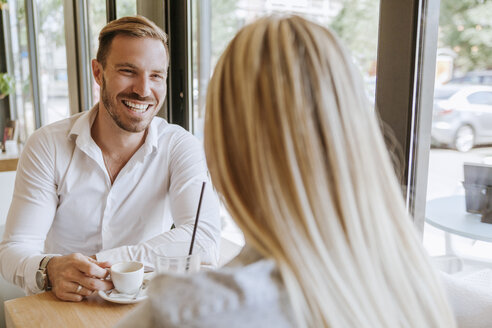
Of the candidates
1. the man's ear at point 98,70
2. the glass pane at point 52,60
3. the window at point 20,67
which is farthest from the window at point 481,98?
the window at point 20,67

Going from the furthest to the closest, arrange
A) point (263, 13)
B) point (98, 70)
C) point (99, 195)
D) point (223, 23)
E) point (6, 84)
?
point (6, 84), point (223, 23), point (98, 70), point (99, 195), point (263, 13)

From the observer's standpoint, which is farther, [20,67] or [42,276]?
[20,67]

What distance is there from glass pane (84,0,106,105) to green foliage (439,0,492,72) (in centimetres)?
208

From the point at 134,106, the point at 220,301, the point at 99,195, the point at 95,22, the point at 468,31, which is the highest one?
the point at 95,22

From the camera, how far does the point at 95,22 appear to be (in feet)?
9.58

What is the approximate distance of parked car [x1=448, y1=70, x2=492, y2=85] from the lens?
3.42 ft

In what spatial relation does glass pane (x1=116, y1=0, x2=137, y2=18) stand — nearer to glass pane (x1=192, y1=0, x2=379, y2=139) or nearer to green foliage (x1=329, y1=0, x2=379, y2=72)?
glass pane (x1=192, y1=0, x2=379, y2=139)

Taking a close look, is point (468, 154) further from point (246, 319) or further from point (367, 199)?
point (246, 319)

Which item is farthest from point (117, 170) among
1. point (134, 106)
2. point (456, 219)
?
point (456, 219)

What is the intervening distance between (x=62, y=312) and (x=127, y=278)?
158 mm

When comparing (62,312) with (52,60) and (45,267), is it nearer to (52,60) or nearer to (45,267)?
(45,267)

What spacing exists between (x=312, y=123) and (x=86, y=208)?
120 cm

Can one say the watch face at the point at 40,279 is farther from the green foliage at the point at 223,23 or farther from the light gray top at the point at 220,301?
the green foliage at the point at 223,23

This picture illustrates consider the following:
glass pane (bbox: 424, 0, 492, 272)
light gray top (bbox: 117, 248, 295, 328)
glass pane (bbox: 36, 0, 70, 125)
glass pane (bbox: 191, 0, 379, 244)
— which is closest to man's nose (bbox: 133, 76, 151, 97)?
glass pane (bbox: 191, 0, 379, 244)
